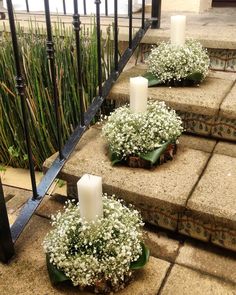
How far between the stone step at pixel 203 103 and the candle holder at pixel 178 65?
35 mm

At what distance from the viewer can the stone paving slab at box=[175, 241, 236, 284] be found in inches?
42.5

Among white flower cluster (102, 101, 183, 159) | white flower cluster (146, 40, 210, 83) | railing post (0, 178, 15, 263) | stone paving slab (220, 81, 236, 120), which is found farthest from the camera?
white flower cluster (146, 40, 210, 83)

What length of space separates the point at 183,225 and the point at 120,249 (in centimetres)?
30

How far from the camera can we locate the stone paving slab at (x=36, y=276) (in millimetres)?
1021

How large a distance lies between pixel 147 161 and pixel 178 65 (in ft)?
1.69

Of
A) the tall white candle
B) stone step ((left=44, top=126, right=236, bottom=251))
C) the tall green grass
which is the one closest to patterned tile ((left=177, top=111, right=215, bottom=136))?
stone step ((left=44, top=126, right=236, bottom=251))

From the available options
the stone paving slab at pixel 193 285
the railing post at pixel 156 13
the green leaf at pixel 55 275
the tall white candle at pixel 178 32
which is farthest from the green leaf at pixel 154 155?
the railing post at pixel 156 13

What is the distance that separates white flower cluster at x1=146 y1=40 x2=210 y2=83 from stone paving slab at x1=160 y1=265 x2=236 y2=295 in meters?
0.86

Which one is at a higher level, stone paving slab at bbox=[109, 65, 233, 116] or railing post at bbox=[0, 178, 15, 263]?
stone paving slab at bbox=[109, 65, 233, 116]

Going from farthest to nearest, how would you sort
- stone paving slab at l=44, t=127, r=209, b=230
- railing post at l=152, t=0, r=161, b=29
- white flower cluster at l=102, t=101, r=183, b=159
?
railing post at l=152, t=0, r=161, b=29
white flower cluster at l=102, t=101, r=183, b=159
stone paving slab at l=44, t=127, r=209, b=230

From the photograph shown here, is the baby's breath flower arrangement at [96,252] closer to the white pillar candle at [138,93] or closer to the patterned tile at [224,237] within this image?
the patterned tile at [224,237]

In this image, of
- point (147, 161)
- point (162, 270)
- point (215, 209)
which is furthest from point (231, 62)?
point (162, 270)

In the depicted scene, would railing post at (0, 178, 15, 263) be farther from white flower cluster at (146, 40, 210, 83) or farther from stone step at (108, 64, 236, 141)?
white flower cluster at (146, 40, 210, 83)

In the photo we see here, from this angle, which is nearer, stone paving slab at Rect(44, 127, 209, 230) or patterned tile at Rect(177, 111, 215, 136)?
stone paving slab at Rect(44, 127, 209, 230)
